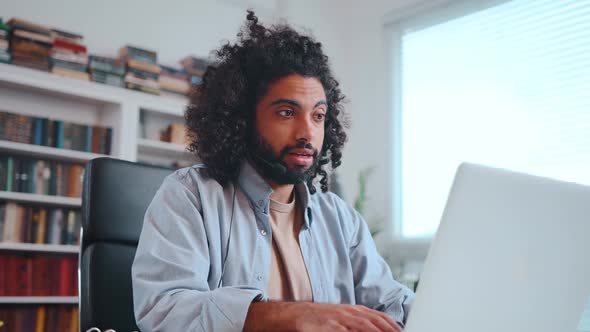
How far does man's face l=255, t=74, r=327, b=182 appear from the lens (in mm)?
1386

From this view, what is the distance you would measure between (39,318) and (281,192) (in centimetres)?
209

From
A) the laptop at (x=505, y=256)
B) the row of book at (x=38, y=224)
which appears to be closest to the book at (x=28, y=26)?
the row of book at (x=38, y=224)

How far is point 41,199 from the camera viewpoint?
302 centimetres

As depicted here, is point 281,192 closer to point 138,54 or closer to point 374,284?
point 374,284

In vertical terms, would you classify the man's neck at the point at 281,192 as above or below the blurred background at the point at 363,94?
below

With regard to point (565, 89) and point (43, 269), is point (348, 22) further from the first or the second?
point (43, 269)

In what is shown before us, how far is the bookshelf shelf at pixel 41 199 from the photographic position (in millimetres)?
2938

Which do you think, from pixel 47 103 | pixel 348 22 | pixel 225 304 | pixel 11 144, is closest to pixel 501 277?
pixel 225 304

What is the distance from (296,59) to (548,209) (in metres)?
0.84

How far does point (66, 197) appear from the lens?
314 centimetres

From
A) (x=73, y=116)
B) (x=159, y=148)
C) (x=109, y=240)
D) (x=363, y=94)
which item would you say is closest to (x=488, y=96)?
(x=363, y=94)

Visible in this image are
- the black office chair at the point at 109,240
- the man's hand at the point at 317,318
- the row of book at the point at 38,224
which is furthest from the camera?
the row of book at the point at 38,224

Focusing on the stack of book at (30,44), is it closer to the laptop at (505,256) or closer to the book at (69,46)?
the book at (69,46)

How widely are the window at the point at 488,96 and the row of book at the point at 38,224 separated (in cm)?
202
